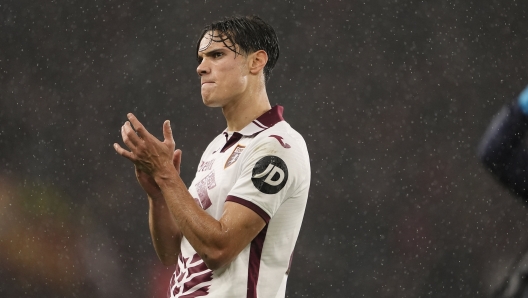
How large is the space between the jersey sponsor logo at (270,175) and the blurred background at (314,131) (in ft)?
5.90

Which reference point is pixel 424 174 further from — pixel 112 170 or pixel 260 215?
pixel 260 215

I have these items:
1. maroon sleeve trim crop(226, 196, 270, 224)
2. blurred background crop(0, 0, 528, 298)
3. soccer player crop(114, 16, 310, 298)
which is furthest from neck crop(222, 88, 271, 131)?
blurred background crop(0, 0, 528, 298)

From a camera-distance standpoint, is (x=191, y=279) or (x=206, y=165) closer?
(x=191, y=279)

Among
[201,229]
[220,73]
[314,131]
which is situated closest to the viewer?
[201,229]

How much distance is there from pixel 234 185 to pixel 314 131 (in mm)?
1823

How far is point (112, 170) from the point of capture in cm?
298

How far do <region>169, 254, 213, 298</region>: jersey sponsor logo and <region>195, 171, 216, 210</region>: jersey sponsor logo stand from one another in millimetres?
93

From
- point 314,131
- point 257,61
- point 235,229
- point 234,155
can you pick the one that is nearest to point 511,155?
point 314,131

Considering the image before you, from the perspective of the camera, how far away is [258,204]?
1.11m

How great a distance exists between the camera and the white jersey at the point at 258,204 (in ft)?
3.67

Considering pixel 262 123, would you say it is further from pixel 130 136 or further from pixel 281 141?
pixel 130 136

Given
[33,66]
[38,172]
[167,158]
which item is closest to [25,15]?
[33,66]

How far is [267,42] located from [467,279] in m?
1.91

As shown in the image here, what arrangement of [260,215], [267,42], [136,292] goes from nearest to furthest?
[260,215] → [267,42] → [136,292]
